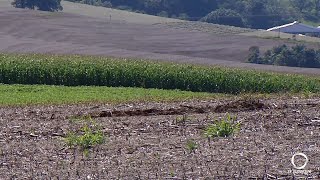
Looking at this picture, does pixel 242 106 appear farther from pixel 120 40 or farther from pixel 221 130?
pixel 120 40

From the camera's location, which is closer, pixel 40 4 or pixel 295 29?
pixel 295 29

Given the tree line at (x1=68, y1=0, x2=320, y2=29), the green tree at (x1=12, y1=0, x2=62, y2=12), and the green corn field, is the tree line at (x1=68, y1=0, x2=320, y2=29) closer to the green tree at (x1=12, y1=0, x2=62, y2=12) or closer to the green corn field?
the green tree at (x1=12, y1=0, x2=62, y2=12)

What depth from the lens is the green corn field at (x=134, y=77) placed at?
1417 inches

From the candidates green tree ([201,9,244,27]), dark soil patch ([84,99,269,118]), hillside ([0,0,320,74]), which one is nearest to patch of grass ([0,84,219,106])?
dark soil patch ([84,99,269,118])

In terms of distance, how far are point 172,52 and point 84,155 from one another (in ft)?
127

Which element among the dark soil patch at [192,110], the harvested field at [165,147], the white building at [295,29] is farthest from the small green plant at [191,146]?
the white building at [295,29]

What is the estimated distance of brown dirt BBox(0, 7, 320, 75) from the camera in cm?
4819

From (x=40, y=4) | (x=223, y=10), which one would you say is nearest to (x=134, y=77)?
(x=40, y=4)

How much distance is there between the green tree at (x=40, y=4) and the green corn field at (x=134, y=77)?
31277mm

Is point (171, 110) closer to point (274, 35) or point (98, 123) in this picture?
point (98, 123)

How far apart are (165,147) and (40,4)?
58.5m

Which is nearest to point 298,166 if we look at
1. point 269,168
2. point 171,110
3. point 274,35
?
point 269,168

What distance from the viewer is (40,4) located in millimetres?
70125

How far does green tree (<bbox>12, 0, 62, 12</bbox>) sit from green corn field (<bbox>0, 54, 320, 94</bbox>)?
103 feet
